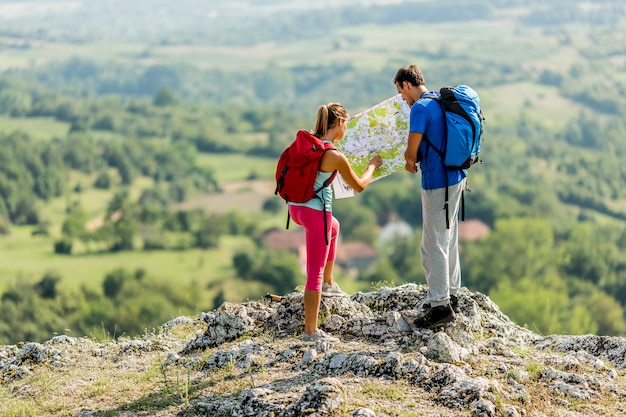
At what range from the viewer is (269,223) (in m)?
126

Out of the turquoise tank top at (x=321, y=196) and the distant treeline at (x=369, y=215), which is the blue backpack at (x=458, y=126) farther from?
the distant treeline at (x=369, y=215)

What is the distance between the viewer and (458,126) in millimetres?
7973

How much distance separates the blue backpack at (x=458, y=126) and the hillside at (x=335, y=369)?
1481 mm

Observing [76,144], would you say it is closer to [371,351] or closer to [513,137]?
[513,137]

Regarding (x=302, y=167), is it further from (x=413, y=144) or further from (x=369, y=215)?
(x=369, y=215)

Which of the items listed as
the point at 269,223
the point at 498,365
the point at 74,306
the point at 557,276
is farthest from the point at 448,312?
the point at 269,223

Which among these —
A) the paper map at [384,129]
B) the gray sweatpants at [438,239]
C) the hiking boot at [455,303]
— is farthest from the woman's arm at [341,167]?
the hiking boot at [455,303]

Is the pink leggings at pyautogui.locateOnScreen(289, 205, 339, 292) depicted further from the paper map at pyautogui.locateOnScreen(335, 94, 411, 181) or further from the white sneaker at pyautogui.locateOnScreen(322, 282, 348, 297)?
the paper map at pyautogui.locateOnScreen(335, 94, 411, 181)

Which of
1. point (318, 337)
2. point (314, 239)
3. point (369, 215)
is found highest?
point (314, 239)

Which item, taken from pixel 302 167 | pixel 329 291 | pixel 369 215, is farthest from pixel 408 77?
pixel 369 215

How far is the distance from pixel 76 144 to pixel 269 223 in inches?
2007

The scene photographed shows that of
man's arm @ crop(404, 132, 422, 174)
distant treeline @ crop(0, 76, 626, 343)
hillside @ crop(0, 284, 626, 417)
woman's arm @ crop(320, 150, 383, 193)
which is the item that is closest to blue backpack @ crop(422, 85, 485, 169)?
man's arm @ crop(404, 132, 422, 174)

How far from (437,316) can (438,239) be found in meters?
0.80

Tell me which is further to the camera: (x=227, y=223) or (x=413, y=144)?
(x=227, y=223)
